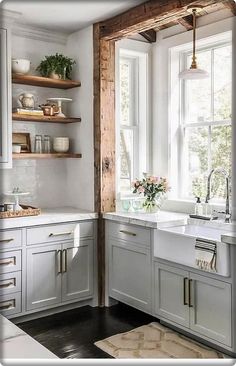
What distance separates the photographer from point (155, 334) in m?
3.06

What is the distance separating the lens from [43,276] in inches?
134

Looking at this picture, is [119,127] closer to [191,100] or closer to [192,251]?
[191,100]

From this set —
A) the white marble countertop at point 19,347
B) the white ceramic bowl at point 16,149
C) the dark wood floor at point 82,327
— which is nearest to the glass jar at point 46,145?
the white ceramic bowl at point 16,149

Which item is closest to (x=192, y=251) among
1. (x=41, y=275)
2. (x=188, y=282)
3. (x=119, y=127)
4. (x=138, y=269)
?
(x=188, y=282)

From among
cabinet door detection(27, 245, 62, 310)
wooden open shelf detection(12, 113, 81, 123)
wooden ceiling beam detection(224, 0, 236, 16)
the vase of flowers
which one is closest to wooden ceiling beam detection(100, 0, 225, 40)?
wooden ceiling beam detection(224, 0, 236, 16)

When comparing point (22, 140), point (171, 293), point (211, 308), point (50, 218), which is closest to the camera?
point (211, 308)

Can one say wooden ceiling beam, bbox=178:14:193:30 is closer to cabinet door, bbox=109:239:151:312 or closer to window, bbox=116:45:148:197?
window, bbox=116:45:148:197

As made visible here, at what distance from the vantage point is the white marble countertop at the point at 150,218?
3.24 meters

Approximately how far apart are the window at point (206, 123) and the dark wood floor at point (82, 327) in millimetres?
1305

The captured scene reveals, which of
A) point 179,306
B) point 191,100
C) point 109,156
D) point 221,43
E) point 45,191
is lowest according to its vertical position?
point 179,306

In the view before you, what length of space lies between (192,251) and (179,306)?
1.52 feet

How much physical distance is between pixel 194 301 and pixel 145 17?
2227 millimetres

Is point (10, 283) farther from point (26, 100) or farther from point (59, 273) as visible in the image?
point (26, 100)

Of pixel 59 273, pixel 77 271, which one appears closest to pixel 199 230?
pixel 77 271
